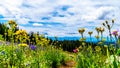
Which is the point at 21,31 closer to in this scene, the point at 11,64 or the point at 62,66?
the point at 11,64

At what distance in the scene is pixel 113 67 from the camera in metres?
4.61

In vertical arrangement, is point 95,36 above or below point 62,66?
above

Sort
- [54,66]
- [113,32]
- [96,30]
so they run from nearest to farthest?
[113,32]
[96,30]
[54,66]

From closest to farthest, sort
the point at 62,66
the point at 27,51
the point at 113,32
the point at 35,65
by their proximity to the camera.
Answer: the point at 113,32 < the point at 35,65 < the point at 27,51 < the point at 62,66

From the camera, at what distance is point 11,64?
5.27m

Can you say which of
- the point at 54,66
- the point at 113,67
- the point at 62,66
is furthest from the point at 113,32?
the point at 62,66

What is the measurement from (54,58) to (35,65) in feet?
13.3

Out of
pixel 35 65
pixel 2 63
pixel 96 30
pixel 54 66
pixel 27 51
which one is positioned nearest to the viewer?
pixel 2 63

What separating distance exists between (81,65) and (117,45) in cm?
136

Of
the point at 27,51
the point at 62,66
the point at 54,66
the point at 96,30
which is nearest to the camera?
the point at 96,30

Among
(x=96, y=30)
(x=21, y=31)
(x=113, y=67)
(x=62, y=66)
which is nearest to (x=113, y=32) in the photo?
(x=113, y=67)

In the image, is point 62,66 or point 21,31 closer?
point 21,31

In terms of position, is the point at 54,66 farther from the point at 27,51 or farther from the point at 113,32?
the point at 113,32

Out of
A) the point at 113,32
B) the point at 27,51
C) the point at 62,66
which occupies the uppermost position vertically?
the point at 113,32
